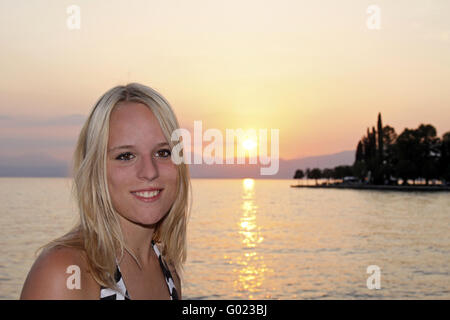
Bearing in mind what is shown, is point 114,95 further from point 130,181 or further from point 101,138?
point 130,181

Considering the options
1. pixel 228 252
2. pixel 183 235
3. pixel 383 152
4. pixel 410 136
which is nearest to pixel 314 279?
pixel 228 252

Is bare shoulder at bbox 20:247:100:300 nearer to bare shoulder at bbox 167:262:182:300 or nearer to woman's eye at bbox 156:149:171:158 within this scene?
woman's eye at bbox 156:149:171:158

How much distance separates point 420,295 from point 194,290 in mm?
8333

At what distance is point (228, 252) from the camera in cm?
2866

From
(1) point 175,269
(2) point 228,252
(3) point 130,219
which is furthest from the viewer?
(2) point 228,252

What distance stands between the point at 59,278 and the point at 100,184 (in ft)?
1.73

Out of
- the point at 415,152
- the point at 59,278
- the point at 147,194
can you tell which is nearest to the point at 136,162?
the point at 147,194

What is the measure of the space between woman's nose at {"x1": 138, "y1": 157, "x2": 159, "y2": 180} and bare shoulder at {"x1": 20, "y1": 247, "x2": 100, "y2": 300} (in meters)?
0.45

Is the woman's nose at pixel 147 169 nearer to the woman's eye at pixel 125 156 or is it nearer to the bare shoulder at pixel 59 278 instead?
the woman's eye at pixel 125 156

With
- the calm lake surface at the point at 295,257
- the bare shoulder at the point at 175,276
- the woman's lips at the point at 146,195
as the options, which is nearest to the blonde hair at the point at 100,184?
the woman's lips at the point at 146,195

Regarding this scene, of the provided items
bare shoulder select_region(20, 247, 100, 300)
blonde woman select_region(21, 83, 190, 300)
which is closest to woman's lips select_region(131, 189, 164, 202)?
blonde woman select_region(21, 83, 190, 300)

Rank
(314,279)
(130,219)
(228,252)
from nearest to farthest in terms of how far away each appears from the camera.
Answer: (130,219) < (314,279) < (228,252)

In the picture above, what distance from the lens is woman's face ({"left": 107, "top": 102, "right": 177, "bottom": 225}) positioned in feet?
7.29

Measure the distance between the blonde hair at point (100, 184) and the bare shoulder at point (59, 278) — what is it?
49 mm
